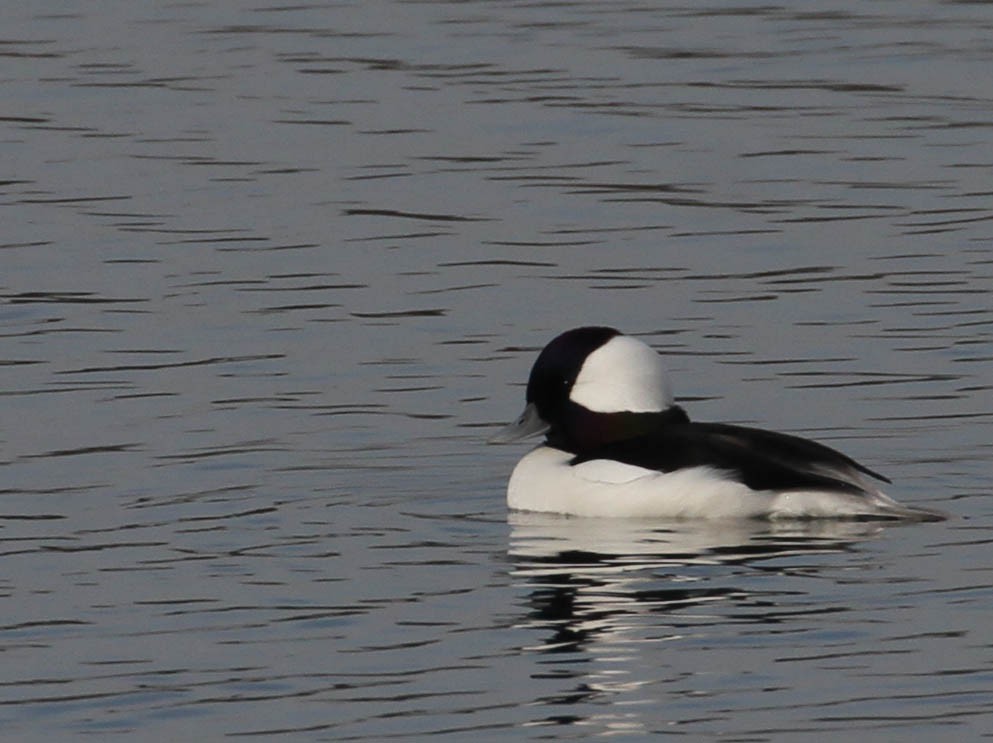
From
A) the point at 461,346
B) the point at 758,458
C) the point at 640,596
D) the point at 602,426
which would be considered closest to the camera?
the point at 640,596

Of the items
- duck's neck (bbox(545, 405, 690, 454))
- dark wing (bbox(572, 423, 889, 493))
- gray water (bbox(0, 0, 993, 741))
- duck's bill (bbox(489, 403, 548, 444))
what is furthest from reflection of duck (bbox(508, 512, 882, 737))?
duck's bill (bbox(489, 403, 548, 444))

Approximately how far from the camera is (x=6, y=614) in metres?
11.0

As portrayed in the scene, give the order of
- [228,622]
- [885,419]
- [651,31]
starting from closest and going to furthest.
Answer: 1. [228,622]
2. [885,419]
3. [651,31]

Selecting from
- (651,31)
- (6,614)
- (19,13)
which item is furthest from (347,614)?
A: (19,13)

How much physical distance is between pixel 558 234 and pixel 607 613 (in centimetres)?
903

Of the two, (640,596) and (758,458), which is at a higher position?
(758,458)

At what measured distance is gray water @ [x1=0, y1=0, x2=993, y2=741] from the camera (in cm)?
1004

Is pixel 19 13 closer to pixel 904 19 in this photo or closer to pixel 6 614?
pixel 904 19

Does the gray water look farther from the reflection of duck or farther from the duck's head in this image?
the duck's head

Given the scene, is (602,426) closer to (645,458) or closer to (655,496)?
(645,458)

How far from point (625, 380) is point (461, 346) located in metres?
3.60

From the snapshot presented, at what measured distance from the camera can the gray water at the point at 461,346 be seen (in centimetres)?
1004

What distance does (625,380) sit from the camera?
43.4 feet

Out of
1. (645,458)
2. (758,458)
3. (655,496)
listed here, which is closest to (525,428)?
(645,458)
